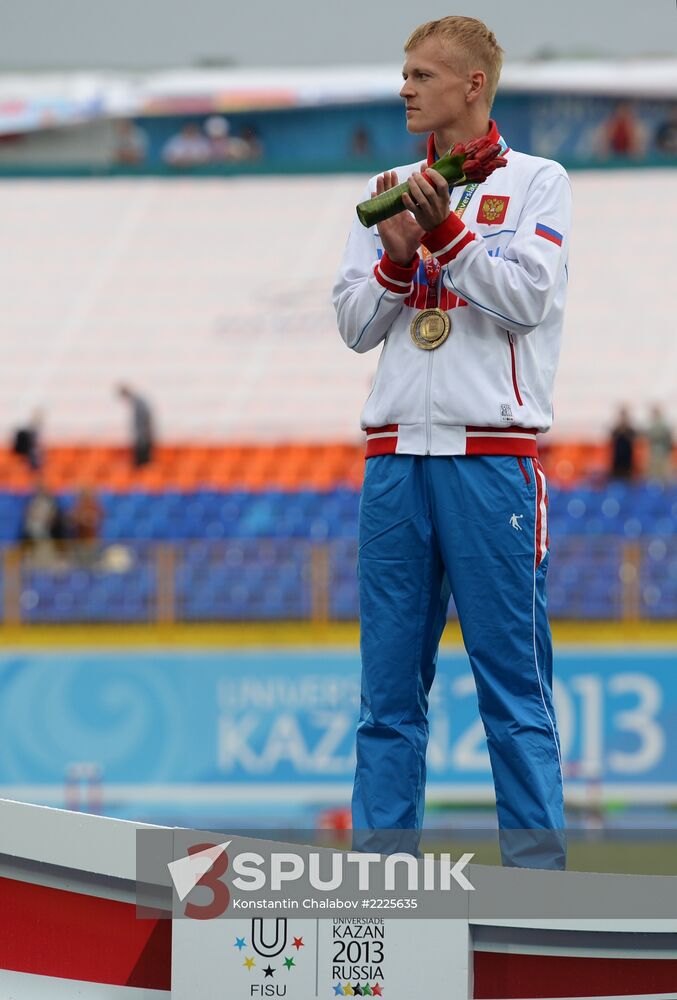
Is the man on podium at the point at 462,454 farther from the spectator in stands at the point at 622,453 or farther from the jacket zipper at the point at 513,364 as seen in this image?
the spectator in stands at the point at 622,453

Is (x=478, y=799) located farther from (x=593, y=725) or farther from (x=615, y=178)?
(x=615, y=178)

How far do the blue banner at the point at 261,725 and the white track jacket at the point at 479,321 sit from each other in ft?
23.5

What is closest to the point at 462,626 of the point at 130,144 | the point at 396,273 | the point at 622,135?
the point at 396,273

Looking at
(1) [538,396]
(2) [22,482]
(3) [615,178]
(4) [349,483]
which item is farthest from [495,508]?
(3) [615,178]

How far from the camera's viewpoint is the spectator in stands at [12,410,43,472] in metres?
15.0

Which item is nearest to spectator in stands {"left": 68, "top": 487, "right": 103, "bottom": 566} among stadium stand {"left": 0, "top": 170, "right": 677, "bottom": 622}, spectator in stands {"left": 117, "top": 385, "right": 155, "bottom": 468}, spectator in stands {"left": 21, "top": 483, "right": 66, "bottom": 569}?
spectator in stands {"left": 21, "top": 483, "right": 66, "bottom": 569}

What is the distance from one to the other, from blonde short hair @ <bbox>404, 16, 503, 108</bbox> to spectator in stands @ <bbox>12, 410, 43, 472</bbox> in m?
12.7

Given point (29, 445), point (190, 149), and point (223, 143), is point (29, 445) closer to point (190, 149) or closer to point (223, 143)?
point (190, 149)

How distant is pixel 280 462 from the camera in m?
15.6

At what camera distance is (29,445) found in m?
15.0

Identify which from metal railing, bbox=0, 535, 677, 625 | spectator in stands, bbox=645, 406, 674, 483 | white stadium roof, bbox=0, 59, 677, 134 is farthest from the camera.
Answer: white stadium roof, bbox=0, 59, 677, 134

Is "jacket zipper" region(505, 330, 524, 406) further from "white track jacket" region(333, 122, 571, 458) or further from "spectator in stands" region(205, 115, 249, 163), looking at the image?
"spectator in stands" region(205, 115, 249, 163)

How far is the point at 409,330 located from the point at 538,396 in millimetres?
270

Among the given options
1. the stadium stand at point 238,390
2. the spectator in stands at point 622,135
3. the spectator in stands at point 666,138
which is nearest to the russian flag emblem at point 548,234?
the stadium stand at point 238,390
